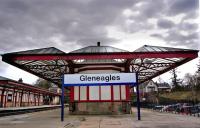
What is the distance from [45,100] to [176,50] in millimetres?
64213

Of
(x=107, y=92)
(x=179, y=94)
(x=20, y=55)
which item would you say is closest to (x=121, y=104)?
(x=107, y=92)

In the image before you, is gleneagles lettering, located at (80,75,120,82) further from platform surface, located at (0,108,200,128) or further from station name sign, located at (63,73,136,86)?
platform surface, located at (0,108,200,128)

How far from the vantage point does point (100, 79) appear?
1581 centimetres

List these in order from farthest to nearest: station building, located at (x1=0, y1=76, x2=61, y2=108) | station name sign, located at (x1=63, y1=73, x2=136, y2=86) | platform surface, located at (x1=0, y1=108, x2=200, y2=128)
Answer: station building, located at (x1=0, y1=76, x2=61, y2=108) → station name sign, located at (x1=63, y1=73, x2=136, y2=86) → platform surface, located at (x1=0, y1=108, x2=200, y2=128)

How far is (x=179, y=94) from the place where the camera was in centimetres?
6556

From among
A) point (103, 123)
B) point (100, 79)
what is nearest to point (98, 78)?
point (100, 79)

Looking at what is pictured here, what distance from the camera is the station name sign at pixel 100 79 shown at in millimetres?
15734

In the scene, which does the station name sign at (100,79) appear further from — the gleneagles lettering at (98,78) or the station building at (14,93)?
the station building at (14,93)

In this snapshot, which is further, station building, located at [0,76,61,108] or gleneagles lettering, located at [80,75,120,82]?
station building, located at [0,76,61,108]

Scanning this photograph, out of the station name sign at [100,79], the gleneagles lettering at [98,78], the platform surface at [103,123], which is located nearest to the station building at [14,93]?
the platform surface at [103,123]

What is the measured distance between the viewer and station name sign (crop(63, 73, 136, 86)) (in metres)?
15.7

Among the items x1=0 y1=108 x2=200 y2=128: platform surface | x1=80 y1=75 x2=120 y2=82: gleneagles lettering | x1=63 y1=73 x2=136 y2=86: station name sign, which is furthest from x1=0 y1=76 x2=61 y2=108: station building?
x1=80 y1=75 x2=120 y2=82: gleneagles lettering

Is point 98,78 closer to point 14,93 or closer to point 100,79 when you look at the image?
point 100,79

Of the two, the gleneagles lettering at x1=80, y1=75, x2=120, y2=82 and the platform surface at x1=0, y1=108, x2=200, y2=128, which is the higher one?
the gleneagles lettering at x1=80, y1=75, x2=120, y2=82
